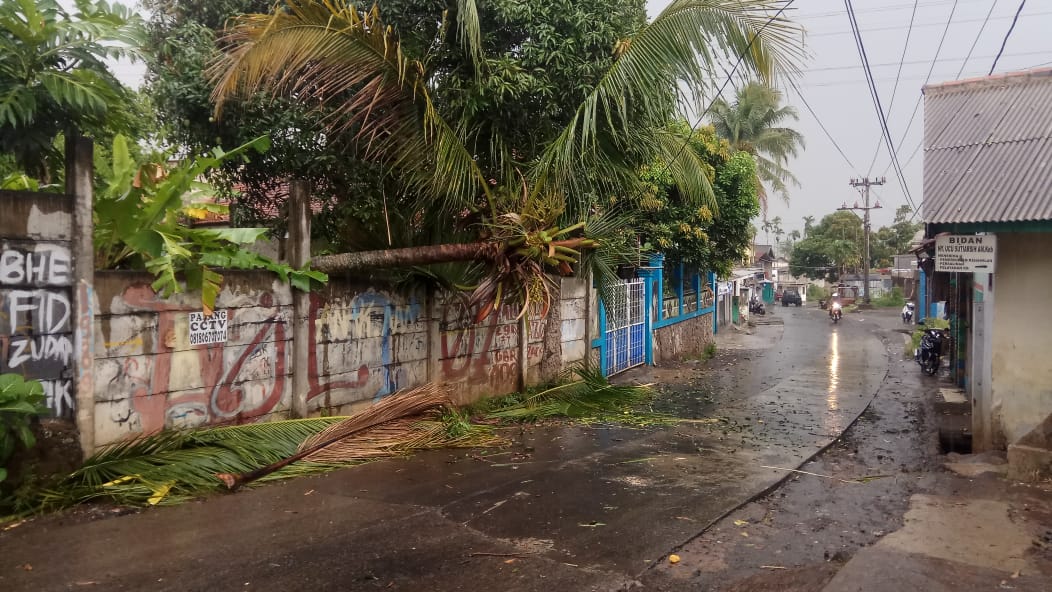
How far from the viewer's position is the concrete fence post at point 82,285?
5531 mm

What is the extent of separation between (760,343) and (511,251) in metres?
17.7

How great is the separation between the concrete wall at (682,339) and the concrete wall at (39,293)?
42.2 feet

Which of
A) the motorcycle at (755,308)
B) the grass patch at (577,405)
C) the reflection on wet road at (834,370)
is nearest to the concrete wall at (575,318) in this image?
the grass patch at (577,405)

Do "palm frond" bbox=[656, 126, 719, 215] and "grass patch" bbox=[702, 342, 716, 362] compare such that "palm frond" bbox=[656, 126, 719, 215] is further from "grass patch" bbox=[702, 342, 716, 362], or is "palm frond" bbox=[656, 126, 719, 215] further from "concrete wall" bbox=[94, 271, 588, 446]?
"grass patch" bbox=[702, 342, 716, 362]

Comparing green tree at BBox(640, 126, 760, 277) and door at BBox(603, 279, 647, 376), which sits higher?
green tree at BBox(640, 126, 760, 277)

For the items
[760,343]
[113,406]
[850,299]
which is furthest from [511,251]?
[850,299]

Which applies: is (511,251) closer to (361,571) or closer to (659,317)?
(361,571)

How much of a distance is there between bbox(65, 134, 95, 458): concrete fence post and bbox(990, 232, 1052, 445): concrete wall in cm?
796

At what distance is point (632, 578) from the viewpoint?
4.35m

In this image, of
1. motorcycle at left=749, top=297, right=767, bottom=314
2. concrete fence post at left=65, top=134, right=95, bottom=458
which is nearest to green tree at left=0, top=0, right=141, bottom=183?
concrete fence post at left=65, top=134, right=95, bottom=458

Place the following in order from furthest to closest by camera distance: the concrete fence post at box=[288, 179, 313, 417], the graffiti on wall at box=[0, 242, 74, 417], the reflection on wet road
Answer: the reflection on wet road → the concrete fence post at box=[288, 179, 313, 417] → the graffiti on wall at box=[0, 242, 74, 417]

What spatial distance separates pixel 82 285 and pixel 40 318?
1.19 feet

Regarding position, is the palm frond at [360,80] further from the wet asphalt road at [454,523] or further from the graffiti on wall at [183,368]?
the wet asphalt road at [454,523]

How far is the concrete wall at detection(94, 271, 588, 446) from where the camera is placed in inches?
231
